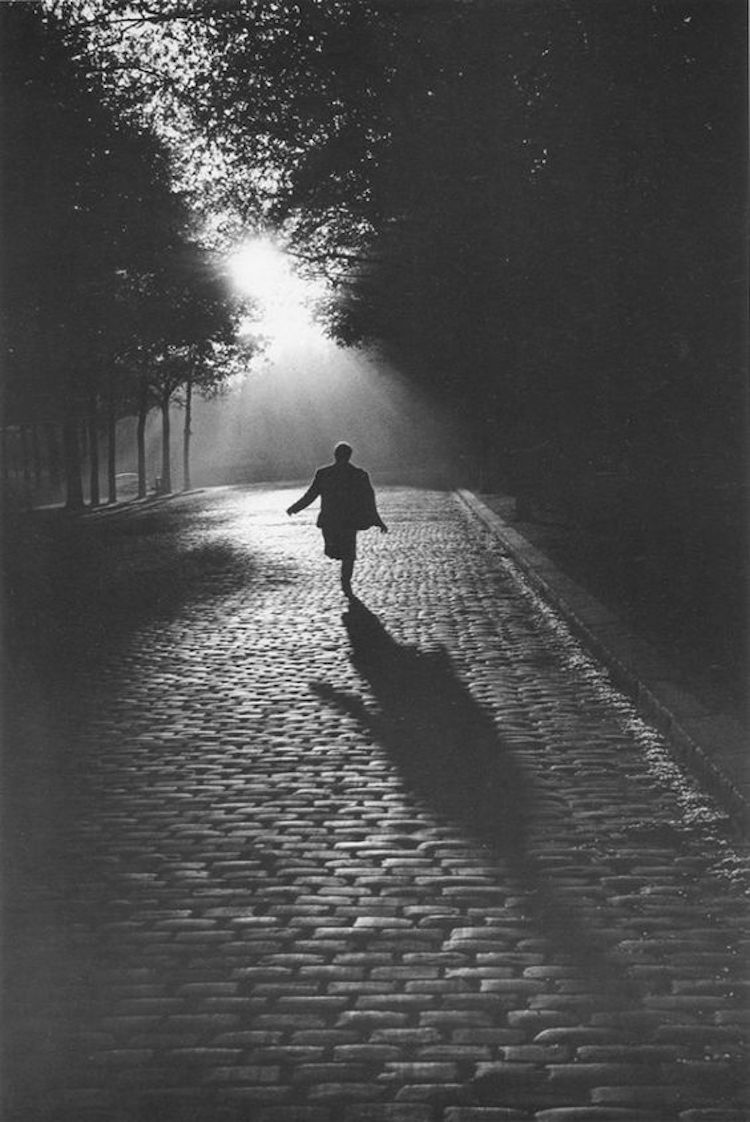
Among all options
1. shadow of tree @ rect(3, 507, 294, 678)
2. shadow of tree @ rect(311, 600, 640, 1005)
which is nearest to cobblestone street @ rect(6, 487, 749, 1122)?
shadow of tree @ rect(311, 600, 640, 1005)

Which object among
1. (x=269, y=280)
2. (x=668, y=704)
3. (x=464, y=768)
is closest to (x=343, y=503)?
(x=668, y=704)

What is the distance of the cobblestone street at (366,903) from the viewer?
377cm

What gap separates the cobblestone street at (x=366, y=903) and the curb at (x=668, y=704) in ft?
0.45

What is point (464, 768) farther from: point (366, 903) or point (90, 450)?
point (90, 450)

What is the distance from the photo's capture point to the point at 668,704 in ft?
27.5

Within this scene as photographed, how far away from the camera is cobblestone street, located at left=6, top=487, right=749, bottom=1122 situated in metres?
3.77

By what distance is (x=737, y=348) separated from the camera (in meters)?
16.5

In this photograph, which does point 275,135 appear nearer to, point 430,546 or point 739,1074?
point 430,546

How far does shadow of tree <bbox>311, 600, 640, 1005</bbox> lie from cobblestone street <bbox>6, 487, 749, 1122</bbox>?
2cm

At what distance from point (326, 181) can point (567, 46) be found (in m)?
5.94

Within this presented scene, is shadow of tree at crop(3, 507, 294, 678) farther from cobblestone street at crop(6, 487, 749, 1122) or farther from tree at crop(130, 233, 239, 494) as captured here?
tree at crop(130, 233, 239, 494)

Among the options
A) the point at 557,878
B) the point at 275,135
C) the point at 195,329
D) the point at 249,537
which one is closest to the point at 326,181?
the point at 275,135

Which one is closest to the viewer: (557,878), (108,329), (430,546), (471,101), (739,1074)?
(739,1074)

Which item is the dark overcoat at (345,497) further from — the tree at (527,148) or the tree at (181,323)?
the tree at (181,323)
